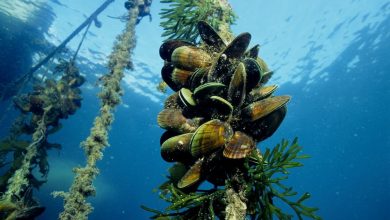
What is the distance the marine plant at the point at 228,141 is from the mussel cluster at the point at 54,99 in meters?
4.88

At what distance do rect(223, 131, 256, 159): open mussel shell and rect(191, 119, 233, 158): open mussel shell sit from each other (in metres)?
0.07

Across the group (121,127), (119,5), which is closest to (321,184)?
(121,127)

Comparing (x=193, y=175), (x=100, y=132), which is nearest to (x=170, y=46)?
(x=193, y=175)

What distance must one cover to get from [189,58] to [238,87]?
665 mm

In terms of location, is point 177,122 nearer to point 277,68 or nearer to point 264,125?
point 264,125

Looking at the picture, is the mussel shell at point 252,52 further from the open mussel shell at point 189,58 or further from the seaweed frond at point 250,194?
the seaweed frond at point 250,194

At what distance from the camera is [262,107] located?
7.85 ft

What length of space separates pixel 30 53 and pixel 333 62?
32.7 metres

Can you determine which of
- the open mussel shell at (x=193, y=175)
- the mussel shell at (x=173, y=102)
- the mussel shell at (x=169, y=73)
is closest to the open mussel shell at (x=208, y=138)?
the open mussel shell at (x=193, y=175)

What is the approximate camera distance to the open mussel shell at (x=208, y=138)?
2.26 metres

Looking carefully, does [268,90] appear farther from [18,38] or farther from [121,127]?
[121,127]

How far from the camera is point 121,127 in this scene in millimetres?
53531

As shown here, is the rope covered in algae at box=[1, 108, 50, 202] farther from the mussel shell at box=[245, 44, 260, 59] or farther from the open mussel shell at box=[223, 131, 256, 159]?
the mussel shell at box=[245, 44, 260, 59]

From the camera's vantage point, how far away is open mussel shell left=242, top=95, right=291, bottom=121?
2361 millimetres
